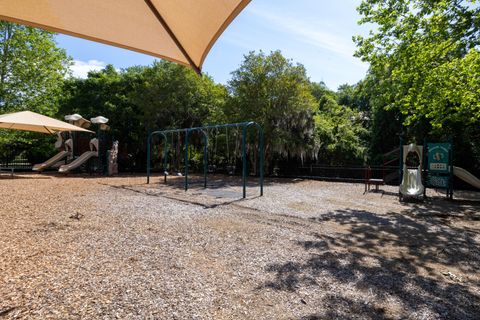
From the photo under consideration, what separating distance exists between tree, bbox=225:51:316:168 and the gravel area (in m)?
8.84

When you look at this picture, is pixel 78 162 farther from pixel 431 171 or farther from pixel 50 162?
pixel 431 171

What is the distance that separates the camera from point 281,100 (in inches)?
610

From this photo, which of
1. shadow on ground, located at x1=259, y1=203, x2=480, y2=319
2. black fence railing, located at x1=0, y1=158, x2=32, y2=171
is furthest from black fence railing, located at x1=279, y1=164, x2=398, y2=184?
black fence railing, located at x1=0, y1=158, x2=32, y2=171

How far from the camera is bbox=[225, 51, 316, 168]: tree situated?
15.4 meters

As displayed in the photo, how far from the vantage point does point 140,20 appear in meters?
1.46

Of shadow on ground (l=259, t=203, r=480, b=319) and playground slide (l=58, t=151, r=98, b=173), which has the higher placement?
playground slide (l=58, t=151, r=98, b=173)

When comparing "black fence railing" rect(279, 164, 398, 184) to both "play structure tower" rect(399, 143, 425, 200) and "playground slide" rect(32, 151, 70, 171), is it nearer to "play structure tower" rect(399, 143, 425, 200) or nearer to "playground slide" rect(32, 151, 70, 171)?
"play structure tower" rect(399, 143, 425, 200)

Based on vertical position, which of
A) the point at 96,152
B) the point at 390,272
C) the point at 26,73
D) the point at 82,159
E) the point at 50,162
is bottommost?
the point at 390,272

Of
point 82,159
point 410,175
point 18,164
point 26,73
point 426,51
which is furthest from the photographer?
point 18,164

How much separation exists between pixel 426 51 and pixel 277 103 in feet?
26.6

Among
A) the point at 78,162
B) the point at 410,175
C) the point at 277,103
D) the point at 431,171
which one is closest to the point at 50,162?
the point at 78,162

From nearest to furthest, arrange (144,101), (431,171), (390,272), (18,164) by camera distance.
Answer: (390,272)
(431,171)
(144,101)
(18,164)

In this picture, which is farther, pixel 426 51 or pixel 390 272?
pixel 426 51

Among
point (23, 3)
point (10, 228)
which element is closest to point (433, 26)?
point (23, 3)
